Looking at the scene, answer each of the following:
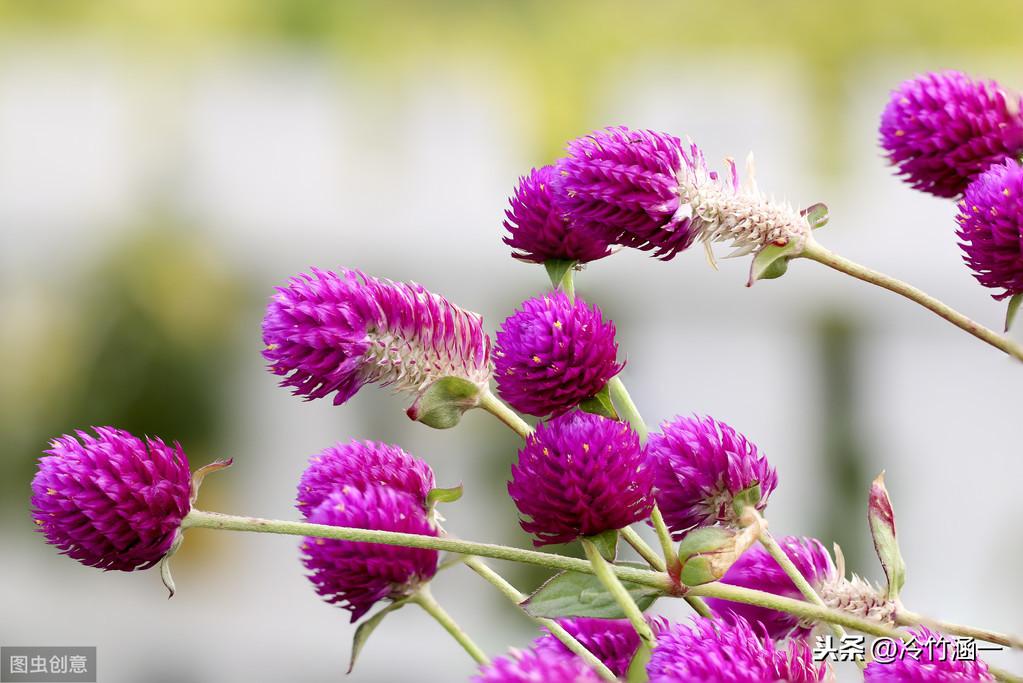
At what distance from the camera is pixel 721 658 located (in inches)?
12.9

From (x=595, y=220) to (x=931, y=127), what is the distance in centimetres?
16

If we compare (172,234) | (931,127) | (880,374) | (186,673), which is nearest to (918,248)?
(880,374)

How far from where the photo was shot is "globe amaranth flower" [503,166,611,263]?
1.45 feet

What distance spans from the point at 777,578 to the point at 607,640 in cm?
6

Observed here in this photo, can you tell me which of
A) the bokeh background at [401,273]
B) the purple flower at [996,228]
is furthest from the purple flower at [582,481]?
the bokeh background at [401,273]

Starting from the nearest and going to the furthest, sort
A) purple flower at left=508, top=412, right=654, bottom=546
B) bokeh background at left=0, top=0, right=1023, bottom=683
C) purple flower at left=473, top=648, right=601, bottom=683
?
1. purple flower at left=473, top=648, right=601, bottom=683
2. purple flower at left=508, top=412, right=654, bottom=546
3. bokeh background at left=0, top=0, right=1023, bottom=683

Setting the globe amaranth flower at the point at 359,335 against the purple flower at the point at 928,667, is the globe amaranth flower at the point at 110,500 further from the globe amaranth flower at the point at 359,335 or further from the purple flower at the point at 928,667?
the purple flower at the point at 928,667

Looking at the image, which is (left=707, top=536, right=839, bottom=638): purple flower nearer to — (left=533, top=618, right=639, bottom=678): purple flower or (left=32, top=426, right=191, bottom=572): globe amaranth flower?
(left=533, top=618, right=639, bottom=678): purple flower

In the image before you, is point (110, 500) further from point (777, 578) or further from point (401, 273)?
point (401, 273)

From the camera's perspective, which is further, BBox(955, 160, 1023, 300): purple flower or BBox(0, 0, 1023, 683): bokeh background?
BBox(0, 0, 1023, 683): bokeh background

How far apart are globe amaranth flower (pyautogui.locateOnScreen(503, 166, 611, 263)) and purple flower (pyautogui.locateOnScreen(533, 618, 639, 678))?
13 cm

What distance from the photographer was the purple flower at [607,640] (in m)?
0.42

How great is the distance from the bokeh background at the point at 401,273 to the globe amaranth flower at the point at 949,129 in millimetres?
3397

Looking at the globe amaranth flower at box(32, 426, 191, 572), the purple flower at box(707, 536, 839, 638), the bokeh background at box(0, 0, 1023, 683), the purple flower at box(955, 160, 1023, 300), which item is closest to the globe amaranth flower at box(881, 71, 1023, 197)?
the purple flower at box(955, 160, 1023, 300)
